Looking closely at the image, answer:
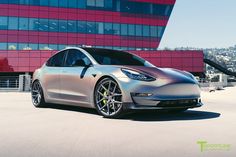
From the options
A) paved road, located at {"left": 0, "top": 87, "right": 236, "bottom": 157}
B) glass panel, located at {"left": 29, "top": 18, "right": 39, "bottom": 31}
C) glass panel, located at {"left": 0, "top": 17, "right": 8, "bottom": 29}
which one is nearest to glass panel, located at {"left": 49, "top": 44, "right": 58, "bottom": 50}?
glass panel, located at {"left": 29, "top": 18, "right": 39, "bottom": 31}

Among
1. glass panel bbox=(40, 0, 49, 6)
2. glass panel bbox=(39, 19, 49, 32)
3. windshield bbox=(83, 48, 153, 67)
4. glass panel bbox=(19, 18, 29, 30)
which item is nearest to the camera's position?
windshield bbox=(83, 48, 153, 67)

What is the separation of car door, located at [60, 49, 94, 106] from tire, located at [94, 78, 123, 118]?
11.2 inches

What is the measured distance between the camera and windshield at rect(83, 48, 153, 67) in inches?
288

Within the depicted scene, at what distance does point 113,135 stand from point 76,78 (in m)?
2.82

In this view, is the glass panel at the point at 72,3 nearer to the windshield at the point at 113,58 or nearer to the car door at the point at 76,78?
the car door at the point at 76,78

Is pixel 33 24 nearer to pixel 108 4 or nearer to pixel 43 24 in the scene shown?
pixel 43 24

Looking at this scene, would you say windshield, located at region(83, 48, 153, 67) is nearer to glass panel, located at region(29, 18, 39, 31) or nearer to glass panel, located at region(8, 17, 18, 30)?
glass panel, located at region(29, 18, 39, 31)

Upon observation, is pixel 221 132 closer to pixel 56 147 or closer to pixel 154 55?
pixel 56 147

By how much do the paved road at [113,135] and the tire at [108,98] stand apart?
7.5 inches

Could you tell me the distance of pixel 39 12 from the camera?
194ft

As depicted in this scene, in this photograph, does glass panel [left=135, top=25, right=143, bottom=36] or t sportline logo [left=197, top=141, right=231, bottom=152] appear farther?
glass panel [left=135, top=25, right=143, bottom=36]

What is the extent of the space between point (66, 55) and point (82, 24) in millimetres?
54623

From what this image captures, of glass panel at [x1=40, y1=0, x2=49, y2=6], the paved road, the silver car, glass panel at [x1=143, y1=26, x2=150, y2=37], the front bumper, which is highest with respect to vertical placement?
glass panel at [x1=40, y1=0, x2=49, y2=6]

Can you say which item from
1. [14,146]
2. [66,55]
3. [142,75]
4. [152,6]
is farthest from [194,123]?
[152,6]
